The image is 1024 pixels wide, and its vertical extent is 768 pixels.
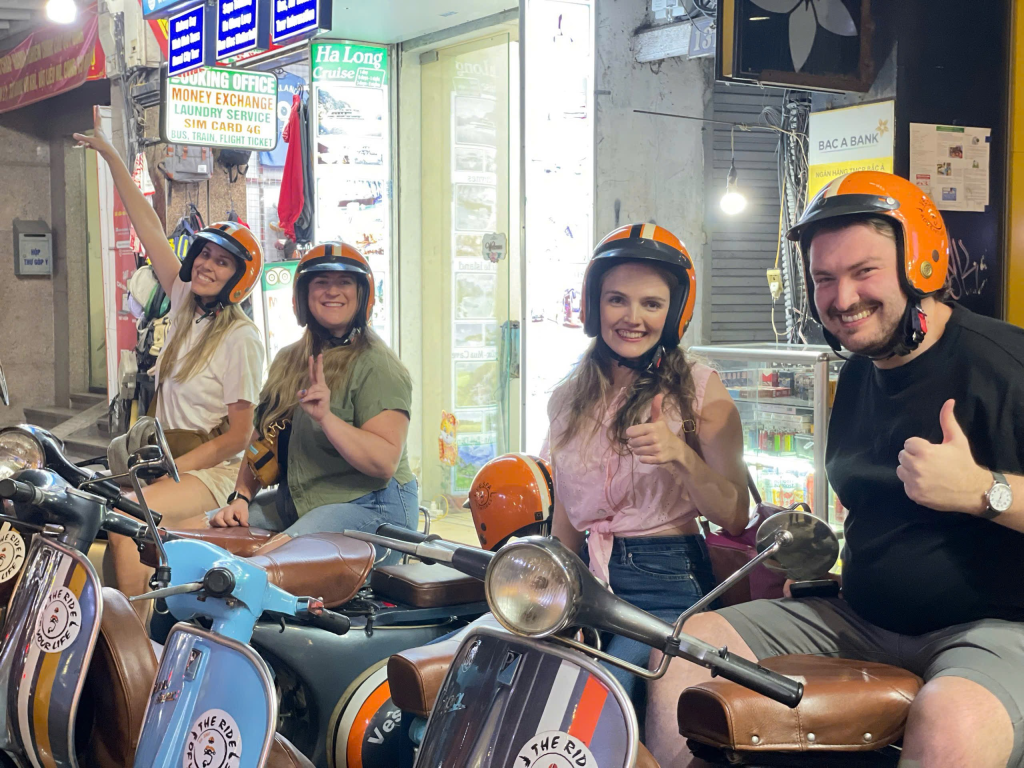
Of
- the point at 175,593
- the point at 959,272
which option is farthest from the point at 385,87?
the point at 175,593

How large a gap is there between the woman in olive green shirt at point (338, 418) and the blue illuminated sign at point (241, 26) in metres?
3.23

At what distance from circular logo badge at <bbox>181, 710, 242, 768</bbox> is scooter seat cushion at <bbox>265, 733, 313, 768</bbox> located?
9 centimetres

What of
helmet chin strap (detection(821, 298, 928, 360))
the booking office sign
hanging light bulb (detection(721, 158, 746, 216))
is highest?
the booking office sign

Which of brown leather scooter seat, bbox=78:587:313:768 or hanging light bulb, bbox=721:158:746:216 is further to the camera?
hanging light bulb, bbox=721:158:746:216

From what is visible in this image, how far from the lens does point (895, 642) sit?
2.17 metres

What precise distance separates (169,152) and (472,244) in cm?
263

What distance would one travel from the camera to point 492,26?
7.34m

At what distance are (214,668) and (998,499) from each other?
1526 mm

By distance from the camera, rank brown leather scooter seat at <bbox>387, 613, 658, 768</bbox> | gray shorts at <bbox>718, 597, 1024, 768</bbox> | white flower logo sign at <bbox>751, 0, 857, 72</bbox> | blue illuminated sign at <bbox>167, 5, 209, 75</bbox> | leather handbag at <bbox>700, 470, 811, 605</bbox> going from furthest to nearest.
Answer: blue illuminated sign at <bbox>167, 5, 209, 75</bbox> → white flower logo sign at <bbox>751, 0, 857, 72</bbox> → leather handbag at <bbox>700, 470, 811, 605</bbox> → brown leather scooter seat at <bbox>387, 613, 658, 768</bbox> → gray shorts at <bbox>718, 597, 1024, 768</bbox>

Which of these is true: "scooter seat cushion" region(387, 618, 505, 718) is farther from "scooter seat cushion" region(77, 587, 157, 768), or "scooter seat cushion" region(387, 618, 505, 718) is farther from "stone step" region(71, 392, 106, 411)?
"stone step" region(71, 392, 106, 411)

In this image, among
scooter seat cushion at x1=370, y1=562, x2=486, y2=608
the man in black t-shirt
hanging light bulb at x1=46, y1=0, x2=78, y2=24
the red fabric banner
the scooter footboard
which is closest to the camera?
the man in black t-shirt

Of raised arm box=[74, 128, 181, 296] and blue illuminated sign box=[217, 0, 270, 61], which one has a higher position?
blue illuminated sign box=[217, 0, 270, 61]

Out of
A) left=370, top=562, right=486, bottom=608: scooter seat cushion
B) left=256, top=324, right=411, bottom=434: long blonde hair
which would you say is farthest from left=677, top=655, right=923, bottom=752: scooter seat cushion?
left=256, top=324, right=411, bottom=434: long blonde hair

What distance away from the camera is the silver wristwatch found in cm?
192
